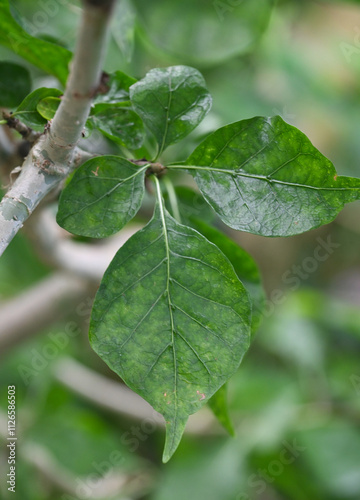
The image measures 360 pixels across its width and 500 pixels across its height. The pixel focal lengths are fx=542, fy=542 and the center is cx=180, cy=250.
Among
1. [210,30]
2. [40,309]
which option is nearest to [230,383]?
Result: [40,309]

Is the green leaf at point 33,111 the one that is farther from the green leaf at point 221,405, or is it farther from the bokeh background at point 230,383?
the green leaf at point 221,405

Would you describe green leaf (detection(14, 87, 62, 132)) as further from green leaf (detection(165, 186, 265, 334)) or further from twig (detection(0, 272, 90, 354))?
twig (detection(0, 272, 90, 354))

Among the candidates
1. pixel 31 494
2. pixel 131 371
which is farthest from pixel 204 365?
pixel 31 494

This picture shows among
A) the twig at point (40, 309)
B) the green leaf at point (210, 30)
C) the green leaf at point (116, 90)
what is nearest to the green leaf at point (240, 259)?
the green leaf at point (116, 90)

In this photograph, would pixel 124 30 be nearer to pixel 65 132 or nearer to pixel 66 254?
pixel 65 132

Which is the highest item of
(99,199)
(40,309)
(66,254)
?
(99,199)

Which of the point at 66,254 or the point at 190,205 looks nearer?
the point at 190,205

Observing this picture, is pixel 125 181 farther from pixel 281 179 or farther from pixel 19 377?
pixel 19 377
